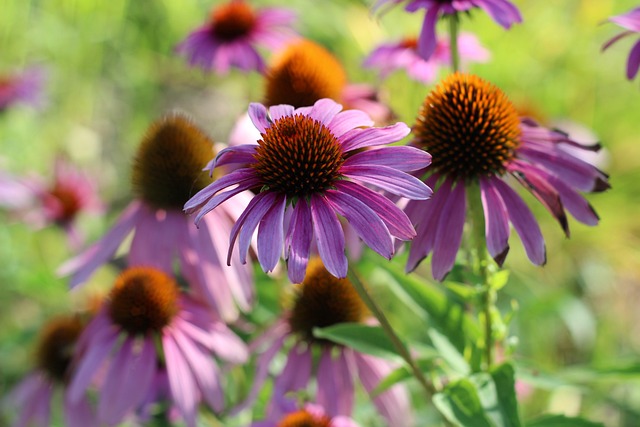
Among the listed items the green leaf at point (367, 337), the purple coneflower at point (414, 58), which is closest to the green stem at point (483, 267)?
the green leaf at point (367, 337)

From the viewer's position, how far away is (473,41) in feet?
5.45

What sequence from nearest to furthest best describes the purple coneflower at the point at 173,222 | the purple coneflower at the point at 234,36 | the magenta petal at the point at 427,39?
1. the magenta petal at the point at 427,39
2. the purple coneflower at the point at 173,222
3. the purple coneflower at the point at 234,36

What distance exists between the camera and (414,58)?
1608 millimetres

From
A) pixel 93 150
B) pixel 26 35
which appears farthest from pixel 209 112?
pixel 26 35

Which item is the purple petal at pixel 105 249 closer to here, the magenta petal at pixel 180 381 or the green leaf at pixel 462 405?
the magenta petal at pixel 180 381

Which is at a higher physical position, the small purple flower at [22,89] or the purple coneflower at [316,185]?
the purple coneflower at [316,185]

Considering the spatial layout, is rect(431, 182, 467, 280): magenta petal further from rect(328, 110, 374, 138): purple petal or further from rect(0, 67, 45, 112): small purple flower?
rect(0, 67, 45, 112): small purple flower

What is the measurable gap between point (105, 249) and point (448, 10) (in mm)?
768

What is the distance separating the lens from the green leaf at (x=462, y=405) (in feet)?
3.06

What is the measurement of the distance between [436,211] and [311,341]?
42 centimetres

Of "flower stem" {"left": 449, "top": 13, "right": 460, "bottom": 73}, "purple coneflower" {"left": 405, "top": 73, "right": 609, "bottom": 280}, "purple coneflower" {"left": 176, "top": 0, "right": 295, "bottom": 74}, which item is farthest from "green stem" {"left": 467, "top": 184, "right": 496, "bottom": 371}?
"purple coneflower" {"left": 176, "top": 0, "right": 295, "bottom": 74}

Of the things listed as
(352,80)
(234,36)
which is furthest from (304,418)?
(352,80)

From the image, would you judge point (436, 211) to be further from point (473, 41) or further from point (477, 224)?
point (473, 41)

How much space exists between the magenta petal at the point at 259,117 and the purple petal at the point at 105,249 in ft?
1.82
